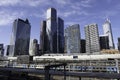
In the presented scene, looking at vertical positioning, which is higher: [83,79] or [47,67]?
[47,67]

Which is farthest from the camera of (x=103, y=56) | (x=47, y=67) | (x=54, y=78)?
(x=103, y=56)

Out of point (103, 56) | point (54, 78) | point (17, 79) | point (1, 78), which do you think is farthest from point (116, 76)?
point (103, 56)

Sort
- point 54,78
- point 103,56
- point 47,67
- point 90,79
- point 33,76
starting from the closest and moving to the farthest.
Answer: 1. point 47,67
2. point 90,79
3. point 54,78
4. point 33,76
5. point 103,56

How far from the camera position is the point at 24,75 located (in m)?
35.0

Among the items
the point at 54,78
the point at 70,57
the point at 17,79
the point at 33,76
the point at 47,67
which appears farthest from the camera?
the point at 70,57

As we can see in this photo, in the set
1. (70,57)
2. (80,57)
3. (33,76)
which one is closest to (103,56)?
(80,57)

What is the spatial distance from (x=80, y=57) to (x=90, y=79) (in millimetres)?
79320

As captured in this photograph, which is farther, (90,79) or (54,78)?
(54,78)

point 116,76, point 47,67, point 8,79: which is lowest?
point 8,79

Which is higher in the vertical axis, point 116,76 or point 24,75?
point 116,76

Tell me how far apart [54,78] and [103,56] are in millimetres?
74685

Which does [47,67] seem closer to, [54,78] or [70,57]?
[54,78]

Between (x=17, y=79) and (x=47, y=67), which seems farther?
(x=17, y=79)

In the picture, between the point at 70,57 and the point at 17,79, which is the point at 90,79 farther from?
the point at 70,57
